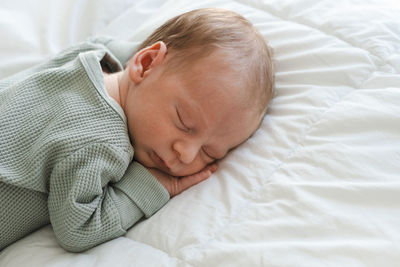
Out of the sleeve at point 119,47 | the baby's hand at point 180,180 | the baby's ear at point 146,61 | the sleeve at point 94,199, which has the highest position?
the baby's ear at point 146,61

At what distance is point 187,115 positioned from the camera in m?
1.01

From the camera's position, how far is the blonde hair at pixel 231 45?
105 centimetres

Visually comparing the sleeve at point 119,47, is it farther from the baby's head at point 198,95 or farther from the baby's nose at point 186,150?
the baby's nose at point 186,150

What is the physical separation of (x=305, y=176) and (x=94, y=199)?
434mm

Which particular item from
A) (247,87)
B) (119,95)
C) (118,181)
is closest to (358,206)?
(247,87)

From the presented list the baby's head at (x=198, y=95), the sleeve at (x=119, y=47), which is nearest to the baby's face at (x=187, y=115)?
the baby's head at (x=198, y=95)

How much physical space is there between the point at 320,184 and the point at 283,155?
0.43ft

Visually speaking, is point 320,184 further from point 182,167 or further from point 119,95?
point 119,95

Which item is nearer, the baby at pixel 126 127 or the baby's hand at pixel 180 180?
the baby at pixel 126 127

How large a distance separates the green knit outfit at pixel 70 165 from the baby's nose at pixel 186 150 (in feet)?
0.27

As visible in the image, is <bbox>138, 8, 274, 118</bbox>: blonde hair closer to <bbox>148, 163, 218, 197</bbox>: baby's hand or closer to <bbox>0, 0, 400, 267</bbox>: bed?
<bbox>0, 0, 400, 267</bbox>: bed

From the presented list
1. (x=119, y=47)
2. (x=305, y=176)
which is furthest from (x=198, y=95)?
(x=119, y=47)

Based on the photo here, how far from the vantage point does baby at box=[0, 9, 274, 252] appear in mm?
900

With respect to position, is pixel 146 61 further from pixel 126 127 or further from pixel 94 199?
pixel 94 199
